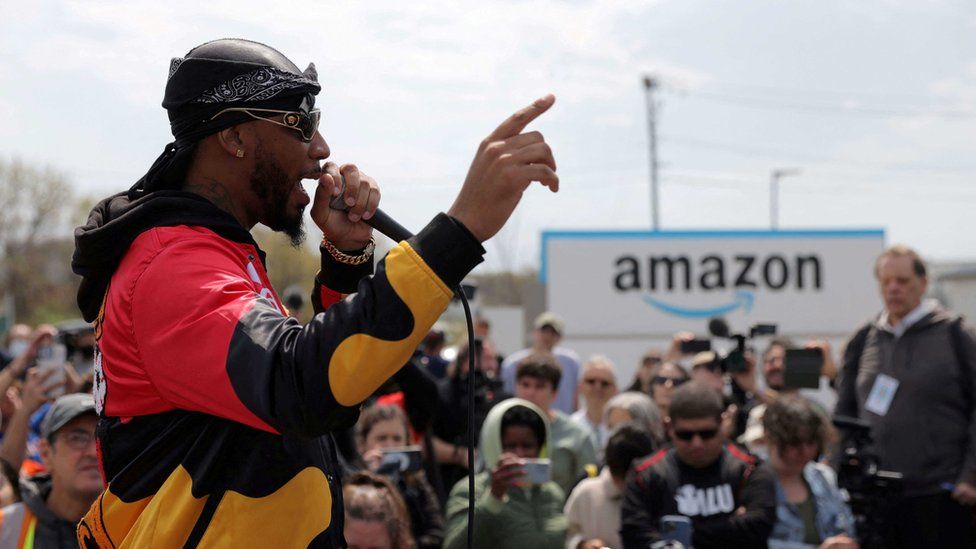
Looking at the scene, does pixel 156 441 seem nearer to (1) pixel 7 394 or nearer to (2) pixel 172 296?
(2) pixel 172 296

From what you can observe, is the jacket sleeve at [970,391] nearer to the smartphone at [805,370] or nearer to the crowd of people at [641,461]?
the crowd of people at [641,461]

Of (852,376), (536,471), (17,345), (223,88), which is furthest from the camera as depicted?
(17,345)

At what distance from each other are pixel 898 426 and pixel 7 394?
4917mm

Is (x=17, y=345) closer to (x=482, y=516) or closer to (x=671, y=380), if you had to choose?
(x=671, y=380)

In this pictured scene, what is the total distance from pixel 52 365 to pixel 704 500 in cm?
312

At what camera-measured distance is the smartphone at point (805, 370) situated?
6523mm

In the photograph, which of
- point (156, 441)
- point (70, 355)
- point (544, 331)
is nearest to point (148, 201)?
point (156, 441)

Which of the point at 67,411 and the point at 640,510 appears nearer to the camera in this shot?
the point at 67,411

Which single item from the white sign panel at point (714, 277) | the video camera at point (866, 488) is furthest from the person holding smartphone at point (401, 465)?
the white sign panel at point (714, 277)

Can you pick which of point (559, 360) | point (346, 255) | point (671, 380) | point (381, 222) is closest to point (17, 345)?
point (559, 360)

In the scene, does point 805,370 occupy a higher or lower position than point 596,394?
higher

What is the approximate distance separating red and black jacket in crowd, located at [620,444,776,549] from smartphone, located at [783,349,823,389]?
107 centimetres

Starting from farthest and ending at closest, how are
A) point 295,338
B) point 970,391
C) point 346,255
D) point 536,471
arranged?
point 970,391
point 536,471
point 346,255
point 295,338

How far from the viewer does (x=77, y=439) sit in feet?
14.1
